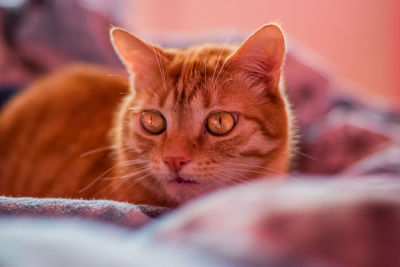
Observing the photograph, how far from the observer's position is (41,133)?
1657mm

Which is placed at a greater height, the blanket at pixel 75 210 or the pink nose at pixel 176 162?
the pink nose at pixel 176 162

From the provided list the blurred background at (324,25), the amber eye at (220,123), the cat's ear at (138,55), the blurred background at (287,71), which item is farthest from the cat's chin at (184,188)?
the blurred background at (324,25)

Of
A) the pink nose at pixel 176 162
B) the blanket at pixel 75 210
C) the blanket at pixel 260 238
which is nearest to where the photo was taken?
the blanket at pixel 260 238

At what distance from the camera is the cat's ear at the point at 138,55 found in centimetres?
121

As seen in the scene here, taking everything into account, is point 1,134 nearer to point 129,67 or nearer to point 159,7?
point 129,67

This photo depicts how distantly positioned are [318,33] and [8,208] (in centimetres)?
387

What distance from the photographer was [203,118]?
1111 mm

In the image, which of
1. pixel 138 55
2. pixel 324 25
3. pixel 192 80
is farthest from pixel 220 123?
pixel 324 25

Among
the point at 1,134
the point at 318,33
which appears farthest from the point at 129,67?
the point at 318,33

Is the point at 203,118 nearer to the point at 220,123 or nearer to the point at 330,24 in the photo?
the point at 220,123

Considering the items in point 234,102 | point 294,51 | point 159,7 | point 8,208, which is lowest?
point 8,208

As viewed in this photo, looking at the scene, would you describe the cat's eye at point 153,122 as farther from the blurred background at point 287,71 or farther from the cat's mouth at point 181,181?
the blurred background at point 287,71

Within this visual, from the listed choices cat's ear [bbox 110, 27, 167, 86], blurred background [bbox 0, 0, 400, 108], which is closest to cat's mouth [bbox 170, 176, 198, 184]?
cat's ear [bbox 110, 27, 167, 86]

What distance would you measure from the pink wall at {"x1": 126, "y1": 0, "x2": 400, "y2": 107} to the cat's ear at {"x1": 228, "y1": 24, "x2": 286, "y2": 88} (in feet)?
8.65
